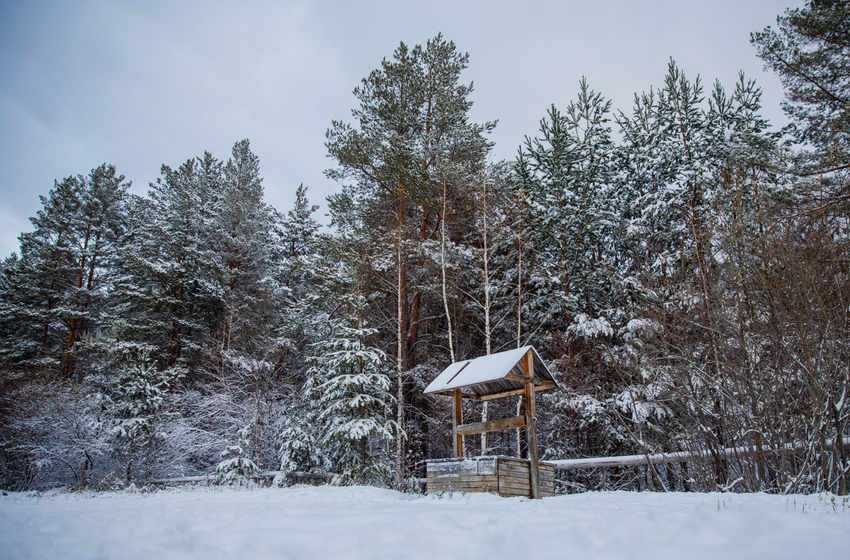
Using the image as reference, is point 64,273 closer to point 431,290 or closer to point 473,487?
point 431,290

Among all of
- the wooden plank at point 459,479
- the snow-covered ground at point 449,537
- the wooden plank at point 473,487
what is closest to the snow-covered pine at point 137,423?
the wooden plank at point 459,479

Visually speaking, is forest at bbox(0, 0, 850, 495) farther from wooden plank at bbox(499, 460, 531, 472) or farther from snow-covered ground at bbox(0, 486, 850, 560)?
snow-covered ground at bbox(0, 486, 850, 560)

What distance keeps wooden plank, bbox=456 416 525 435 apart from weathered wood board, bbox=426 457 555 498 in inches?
21.1

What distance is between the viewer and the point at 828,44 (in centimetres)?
962

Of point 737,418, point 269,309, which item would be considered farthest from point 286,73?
point 737,418

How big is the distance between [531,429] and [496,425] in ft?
1.87

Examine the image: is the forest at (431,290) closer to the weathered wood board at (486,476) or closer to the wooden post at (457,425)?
the weathered wood board at (486,476)

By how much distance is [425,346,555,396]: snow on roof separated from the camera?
21.3 ft

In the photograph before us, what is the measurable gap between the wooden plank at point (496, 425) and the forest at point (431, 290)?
2.26 metres

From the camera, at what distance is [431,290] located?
12.2 meters

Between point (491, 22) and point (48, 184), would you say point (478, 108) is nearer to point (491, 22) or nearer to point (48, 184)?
point (48, 184)

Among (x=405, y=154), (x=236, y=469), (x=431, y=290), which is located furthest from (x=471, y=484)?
(x=405, y=154)

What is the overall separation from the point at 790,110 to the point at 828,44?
138 cm

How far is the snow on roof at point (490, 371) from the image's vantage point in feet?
21.3
